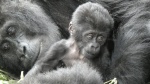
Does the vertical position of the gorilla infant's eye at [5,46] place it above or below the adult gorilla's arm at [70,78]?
above

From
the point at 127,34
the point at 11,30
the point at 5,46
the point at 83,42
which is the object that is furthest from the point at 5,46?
the point at 127,34

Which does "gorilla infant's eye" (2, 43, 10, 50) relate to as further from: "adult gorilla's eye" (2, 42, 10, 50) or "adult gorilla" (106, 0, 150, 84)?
"adult gorilla" (106, 0, 150, 84)

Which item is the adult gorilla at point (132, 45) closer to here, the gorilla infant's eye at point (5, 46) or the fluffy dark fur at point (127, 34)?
the fluffy dark fur at point (127, 34)

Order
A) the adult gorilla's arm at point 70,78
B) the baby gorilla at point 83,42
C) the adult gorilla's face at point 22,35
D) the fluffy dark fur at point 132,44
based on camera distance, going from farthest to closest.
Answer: the adult gorilla's face at point 22,35, the baby gorilla at point 83,42, the fluffy dark fur at point 132,44, the adult gorilla's arm at point 70,78

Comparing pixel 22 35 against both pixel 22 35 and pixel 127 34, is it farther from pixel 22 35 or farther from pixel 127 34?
pixel 127 34

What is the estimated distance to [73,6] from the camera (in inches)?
213

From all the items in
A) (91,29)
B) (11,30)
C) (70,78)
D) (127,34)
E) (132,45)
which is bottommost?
(70,78)

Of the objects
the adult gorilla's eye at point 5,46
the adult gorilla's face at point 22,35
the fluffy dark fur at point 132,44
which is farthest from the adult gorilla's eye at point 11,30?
the fluffy dark fur at point 132,44

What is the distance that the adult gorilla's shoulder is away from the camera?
496 cm

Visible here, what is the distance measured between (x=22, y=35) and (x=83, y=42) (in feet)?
2.79

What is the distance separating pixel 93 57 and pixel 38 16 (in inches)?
44.0

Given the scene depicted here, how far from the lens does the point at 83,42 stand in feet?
15.2

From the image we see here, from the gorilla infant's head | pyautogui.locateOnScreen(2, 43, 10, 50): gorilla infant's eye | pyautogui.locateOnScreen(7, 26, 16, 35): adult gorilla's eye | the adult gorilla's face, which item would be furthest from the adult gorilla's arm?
pyautogui.locateOnScreen(7, 26, 16, 35): adult gorilla's eye

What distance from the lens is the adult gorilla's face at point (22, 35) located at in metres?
4.96
